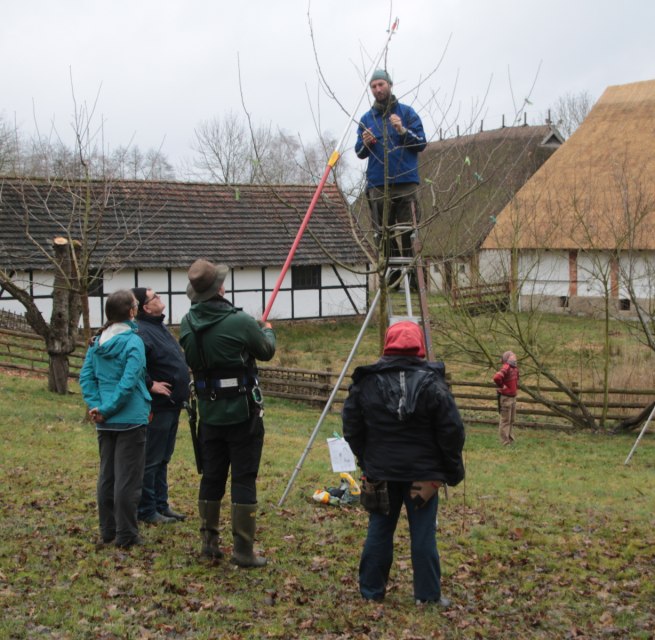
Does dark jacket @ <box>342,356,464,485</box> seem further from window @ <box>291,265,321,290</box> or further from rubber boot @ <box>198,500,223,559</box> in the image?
window @ <box>291,265,321,290</box>

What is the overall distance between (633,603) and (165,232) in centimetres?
2521

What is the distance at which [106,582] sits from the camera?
223 inches

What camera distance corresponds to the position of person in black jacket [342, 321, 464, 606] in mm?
5121

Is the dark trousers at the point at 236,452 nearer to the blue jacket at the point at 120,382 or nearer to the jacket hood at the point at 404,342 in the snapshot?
the blue jacket at the point at 120,382

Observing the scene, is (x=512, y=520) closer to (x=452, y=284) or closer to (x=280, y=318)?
(x=452, y=284)

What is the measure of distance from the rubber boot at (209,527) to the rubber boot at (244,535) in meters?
0.15

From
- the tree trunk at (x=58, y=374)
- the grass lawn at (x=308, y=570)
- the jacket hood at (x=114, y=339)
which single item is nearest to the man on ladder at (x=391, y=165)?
the grass lawn at (x=308, y=570)

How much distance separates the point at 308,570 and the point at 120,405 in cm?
179

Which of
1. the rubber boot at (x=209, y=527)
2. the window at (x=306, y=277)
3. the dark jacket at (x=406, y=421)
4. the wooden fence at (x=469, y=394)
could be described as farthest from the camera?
the window at (x=306, y=277)

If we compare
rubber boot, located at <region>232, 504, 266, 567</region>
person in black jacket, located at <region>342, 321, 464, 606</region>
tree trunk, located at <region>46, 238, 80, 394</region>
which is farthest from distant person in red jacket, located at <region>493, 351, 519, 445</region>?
person in black jacket, located at <region>342, 321, 464, 606</region>

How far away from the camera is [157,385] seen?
21.9ft

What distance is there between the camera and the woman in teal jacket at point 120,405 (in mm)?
6168

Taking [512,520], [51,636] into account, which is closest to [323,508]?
[512,520]

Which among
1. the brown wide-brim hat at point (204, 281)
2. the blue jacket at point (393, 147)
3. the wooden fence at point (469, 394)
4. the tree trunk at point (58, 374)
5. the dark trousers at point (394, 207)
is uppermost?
the blue jacket at point (393, 147)
